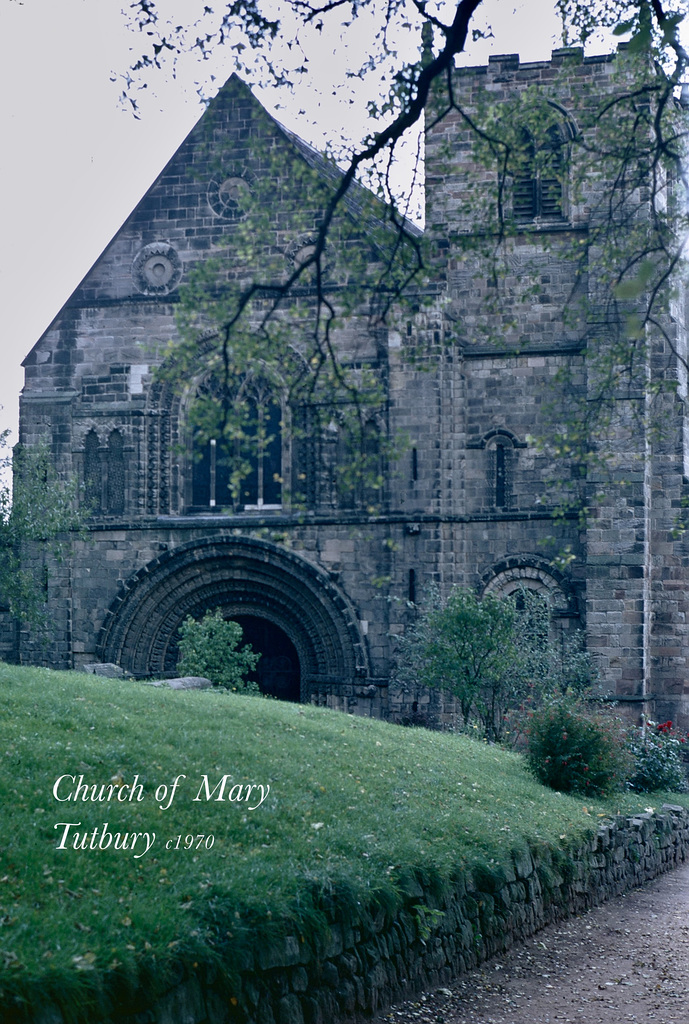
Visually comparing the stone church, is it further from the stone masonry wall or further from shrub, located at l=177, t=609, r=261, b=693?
the stone masonry wall

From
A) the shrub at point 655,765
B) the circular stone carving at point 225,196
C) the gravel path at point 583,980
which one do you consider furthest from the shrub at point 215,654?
the gravel path at point 583,980

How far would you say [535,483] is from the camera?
23.1 m

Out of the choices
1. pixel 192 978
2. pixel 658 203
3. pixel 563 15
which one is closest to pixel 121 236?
pixel 658 203

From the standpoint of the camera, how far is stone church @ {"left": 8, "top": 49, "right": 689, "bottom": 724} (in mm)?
22453

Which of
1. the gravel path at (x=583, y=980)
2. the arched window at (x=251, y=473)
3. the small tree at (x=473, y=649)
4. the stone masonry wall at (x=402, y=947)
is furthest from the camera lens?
the arched window at (x=251, y=473)

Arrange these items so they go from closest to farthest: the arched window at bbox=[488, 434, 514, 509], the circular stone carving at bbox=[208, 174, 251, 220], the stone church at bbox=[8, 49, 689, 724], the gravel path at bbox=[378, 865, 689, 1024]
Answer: the gravel path at bbox=[378, 865, 689, 1024]
the stone church at bbox=[8, 49, 689, 724]
the arched window at bbox=[488, 434, 514, 509]
the circular stone carving at bbox=[208, 174, 251, 220]

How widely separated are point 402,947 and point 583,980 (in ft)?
6.26

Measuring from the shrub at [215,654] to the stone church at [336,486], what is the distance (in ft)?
5.23

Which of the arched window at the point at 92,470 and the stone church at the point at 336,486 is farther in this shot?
the arched window at the point at 92,470

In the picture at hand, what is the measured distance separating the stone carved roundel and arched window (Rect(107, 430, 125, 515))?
129 inches

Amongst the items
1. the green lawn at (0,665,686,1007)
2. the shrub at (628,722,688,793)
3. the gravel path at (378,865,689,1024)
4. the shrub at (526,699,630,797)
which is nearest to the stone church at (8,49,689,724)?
the shrub at (628,722,688,793)

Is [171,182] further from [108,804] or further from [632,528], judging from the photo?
[108,804]

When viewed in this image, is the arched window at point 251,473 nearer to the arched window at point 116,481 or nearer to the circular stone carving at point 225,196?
the arched window at point 116,481

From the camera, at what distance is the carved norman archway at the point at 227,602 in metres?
22.9
